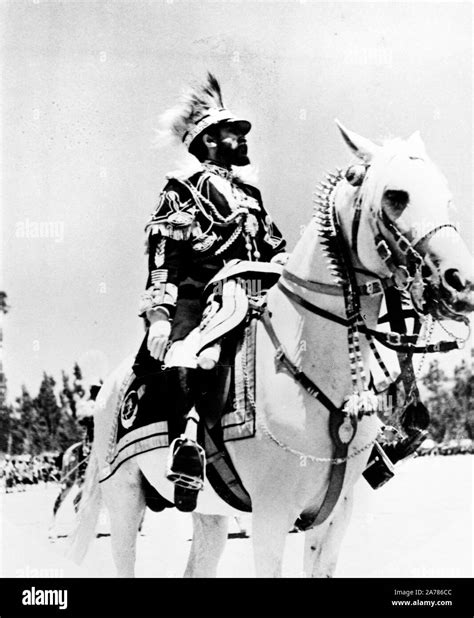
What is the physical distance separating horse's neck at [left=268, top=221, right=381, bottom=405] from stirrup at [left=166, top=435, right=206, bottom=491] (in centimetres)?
60

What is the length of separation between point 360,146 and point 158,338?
138cm

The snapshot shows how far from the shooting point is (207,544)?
5.74m

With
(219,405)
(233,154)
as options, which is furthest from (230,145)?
(219,405)

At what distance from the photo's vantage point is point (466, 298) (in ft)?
14.7

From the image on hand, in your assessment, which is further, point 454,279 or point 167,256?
point 167,256

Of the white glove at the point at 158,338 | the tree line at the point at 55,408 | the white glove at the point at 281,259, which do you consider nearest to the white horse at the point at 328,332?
the white glove at the point at 281,259

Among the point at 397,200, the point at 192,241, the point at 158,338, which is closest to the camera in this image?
the point at 397,200

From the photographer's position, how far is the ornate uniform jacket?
546 cm

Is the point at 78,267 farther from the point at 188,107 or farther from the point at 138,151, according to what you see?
the point at 188,107

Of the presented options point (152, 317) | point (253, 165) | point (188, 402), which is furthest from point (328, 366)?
point (253, 165)

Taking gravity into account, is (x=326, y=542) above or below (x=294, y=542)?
above

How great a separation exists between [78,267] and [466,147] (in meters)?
2.43

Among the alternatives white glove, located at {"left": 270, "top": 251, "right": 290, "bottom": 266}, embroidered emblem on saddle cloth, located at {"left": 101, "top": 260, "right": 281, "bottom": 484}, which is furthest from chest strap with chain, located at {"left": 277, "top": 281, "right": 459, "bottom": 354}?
white glove, located at {"left": 270, "top": 251, "right": 290, "bottom": 266}

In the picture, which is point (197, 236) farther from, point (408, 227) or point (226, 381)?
point (408, 227)
